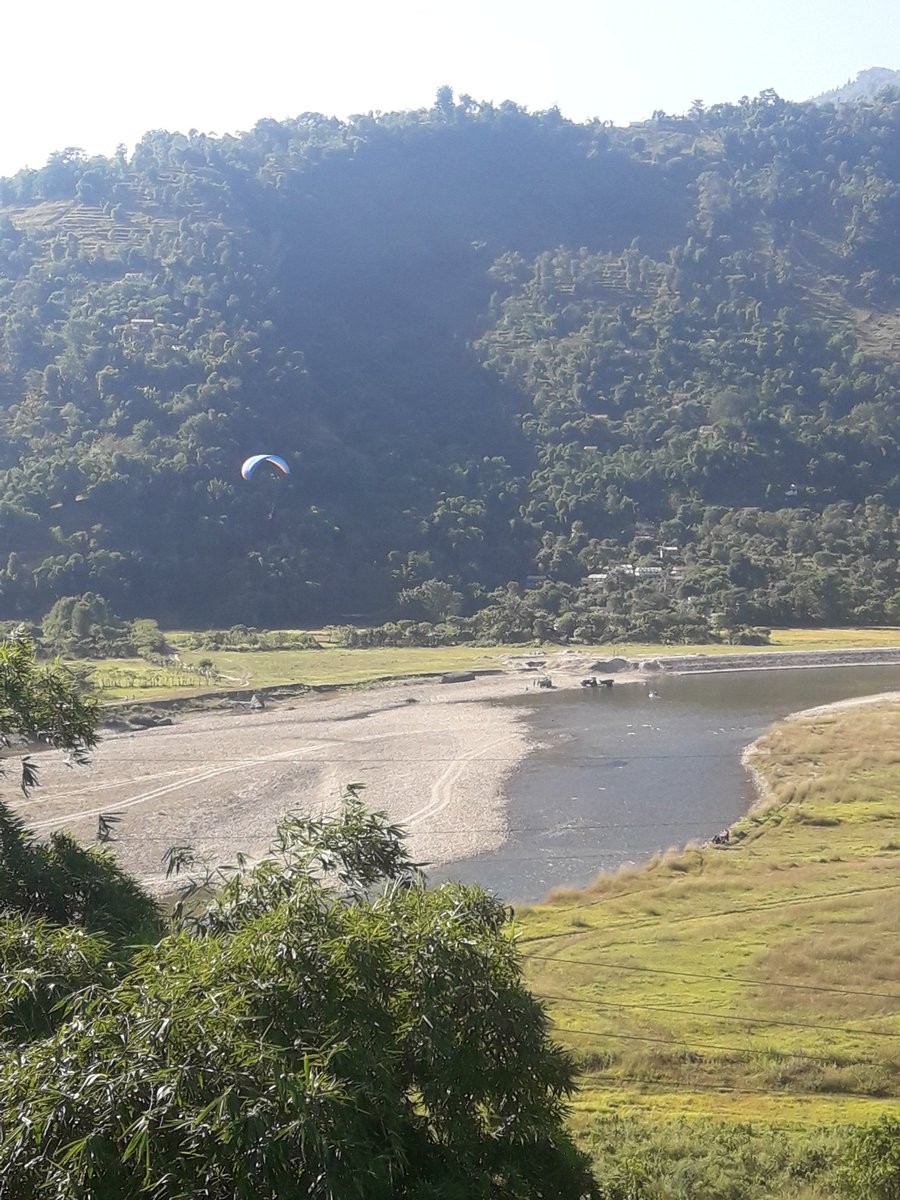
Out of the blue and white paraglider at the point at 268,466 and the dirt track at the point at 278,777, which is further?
the blue and white paraglider at the point at 268,466

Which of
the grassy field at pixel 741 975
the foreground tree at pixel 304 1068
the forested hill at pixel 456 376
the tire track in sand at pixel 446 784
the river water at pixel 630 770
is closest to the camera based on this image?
the foreground tree at pixel 304 1068

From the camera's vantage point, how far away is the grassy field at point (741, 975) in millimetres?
13828

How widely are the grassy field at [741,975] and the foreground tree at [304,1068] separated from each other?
582 centimetres

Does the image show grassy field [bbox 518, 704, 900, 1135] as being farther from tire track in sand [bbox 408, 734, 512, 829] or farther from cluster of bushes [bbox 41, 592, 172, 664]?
cluster of bushes [bbox 41, 592, 172, 664]

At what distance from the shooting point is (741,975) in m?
17.8

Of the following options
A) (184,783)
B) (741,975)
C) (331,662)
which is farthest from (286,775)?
(331,662)

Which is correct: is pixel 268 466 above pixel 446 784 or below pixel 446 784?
above

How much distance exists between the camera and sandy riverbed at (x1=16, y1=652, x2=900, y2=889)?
28.8 meters

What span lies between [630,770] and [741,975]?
20.3 meters

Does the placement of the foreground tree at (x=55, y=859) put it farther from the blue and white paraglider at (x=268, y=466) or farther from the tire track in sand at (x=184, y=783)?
the blue and white paraglider at (x=268, y=466)

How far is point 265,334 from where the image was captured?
123625 millimetres

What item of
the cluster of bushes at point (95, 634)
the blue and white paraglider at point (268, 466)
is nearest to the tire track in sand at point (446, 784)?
the cluster of bushes at point (95, 634)

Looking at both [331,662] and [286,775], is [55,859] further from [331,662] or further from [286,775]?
[331,662]

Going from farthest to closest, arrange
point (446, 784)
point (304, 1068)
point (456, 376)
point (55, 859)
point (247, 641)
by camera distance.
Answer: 1. point (456, 376)
2. point (247, 641)
3. point (446, 784)
4. point (55, 859)
5. point (304, 1068)
